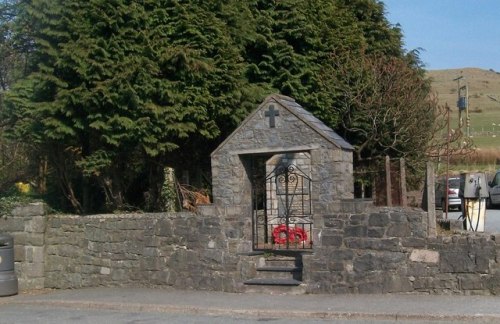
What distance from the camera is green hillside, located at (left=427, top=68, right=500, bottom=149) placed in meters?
61.7

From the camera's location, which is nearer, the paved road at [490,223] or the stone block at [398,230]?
the stone block at [398,230]

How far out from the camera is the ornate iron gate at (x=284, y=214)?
529 inches

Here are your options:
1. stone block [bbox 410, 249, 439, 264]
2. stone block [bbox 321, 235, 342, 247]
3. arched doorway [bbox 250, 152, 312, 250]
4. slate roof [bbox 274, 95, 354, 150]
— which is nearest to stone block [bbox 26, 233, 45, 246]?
arched doorway [bbox 250, 152, 312, 250]

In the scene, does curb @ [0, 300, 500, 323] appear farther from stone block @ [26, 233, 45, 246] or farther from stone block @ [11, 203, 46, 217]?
stone block @ [11, 203, 46, 217]

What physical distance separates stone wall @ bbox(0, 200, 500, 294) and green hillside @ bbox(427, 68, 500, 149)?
37.2 meters

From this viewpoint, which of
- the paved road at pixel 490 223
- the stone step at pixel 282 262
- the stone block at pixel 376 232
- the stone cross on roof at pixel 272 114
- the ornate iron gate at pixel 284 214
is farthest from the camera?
the paved road at pixel 490 223

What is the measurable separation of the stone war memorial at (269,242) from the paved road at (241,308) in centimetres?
32

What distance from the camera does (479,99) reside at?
89375 millimetres

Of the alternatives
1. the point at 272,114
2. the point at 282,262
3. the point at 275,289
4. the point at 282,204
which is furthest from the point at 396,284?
the point at 282,204

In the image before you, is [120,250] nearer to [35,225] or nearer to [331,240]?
[35,225]

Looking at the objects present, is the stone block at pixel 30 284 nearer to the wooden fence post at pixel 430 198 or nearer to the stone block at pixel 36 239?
the stone block at pixel 36 239

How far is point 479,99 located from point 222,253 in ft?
270

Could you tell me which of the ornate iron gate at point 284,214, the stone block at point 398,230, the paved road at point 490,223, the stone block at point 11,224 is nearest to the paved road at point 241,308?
the stone block at point 398,230

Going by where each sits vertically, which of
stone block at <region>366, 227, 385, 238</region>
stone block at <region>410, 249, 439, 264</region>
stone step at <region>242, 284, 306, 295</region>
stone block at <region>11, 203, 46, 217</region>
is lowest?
stone step at <region>242, 284, 306, 295</region>
